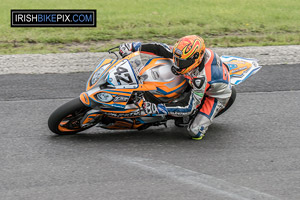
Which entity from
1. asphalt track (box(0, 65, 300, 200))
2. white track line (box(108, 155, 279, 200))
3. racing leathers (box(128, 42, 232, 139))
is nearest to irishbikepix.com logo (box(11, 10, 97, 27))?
asphalt track (box(0, 65, 300, 200))

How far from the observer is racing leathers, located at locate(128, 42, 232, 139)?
5.95m

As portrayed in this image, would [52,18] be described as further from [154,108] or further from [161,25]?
[154,108]

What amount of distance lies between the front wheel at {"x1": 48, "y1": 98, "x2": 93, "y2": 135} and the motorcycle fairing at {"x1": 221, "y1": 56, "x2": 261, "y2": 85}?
1894mm

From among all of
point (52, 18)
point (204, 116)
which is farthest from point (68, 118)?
point (52, 18)

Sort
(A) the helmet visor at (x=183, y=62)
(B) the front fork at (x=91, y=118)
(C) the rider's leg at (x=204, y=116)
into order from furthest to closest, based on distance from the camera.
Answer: (C) the rider's leg at (x=204, y=116)
(B) the front fork at (x=91, y=118)
(A) the helmet visor at (x=183, y=62)

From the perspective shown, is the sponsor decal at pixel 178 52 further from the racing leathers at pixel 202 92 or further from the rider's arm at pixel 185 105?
the rider's arm at pixel 185 105

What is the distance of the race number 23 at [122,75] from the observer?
5719 millimetres

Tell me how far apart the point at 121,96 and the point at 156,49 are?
2.95 ft

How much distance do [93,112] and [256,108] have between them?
8.62 feet

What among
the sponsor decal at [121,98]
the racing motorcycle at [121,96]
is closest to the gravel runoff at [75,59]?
the racing motorcycle at [121,96]

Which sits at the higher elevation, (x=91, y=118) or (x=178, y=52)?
(x=178, y=52)

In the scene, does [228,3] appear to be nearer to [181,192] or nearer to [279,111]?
[279,111]

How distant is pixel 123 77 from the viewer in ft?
18.8

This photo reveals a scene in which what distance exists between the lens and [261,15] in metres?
14.2
